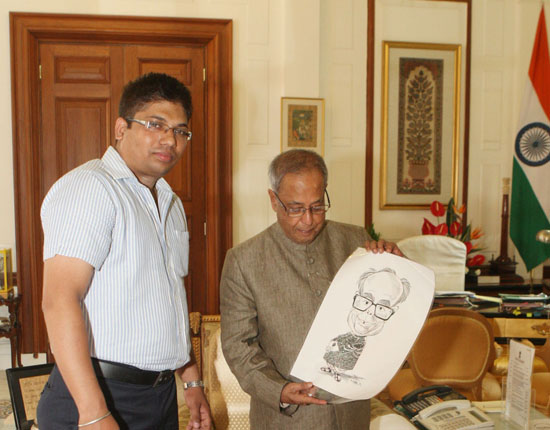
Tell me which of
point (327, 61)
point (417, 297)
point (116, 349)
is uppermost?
point (327, 61)

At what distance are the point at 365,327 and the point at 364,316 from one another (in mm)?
28

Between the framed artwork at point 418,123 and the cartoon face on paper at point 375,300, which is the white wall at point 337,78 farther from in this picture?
the cartoon face on paper at point 375,300

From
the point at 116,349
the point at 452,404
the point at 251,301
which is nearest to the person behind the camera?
the point at 116,349

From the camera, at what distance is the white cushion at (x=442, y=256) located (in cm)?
360

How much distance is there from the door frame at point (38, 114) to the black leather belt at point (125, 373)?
9.37 feet

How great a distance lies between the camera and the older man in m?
1.40

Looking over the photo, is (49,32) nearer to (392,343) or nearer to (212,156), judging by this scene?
(212,156)

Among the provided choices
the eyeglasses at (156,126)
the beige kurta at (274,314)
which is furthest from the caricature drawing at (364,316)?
the eyeglasses at (156,126)

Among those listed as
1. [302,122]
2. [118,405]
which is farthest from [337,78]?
[118,405]

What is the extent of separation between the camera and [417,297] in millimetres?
1332

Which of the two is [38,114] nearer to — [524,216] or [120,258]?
[120,258]

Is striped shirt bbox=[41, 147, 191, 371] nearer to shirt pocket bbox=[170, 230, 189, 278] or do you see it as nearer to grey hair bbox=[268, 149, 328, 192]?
shirt pocket bbox=[170, 230, 189, 278]

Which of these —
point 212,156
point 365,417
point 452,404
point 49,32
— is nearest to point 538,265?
point 212,156

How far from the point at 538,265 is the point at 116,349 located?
4270mm
